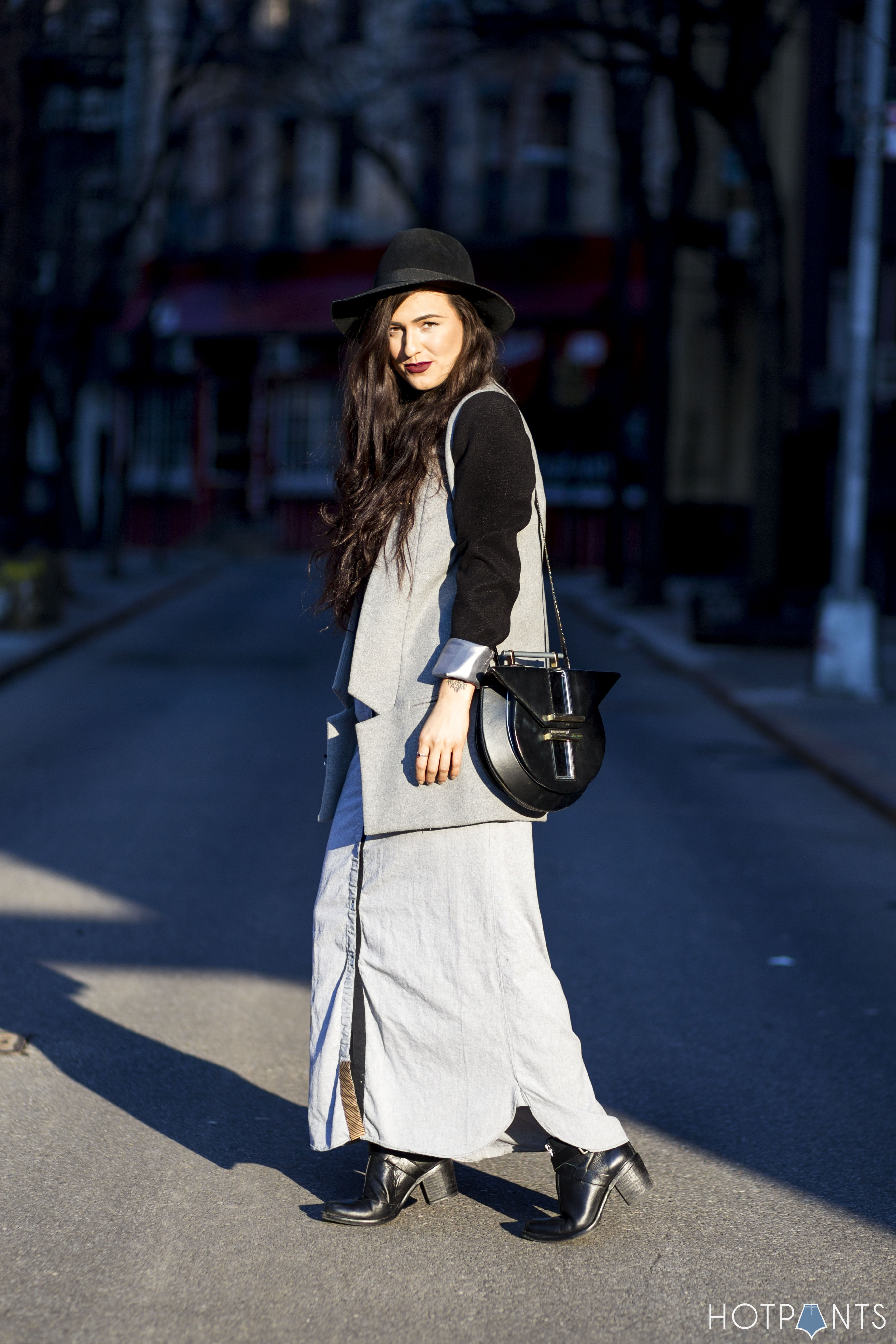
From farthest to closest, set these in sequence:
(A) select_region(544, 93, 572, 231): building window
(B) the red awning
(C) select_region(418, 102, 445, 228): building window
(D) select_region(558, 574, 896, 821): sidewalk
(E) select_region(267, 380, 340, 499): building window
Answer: (E) select_region(267, 380, 340, 499): building window → (C) select_region(418, 102, 445, 228): building window → (A) select_region(544, 93, 572, 231): building window → (B) the red awning → (D) select_region(558, 574, 896, 821): sidewalk

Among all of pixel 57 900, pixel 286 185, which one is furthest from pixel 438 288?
pixel 286 185

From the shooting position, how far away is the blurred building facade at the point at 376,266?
2819 cm

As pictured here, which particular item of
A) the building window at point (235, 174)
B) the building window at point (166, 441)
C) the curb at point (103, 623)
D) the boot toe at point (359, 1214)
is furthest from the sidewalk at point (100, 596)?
the boot toe at point (359, 1214)

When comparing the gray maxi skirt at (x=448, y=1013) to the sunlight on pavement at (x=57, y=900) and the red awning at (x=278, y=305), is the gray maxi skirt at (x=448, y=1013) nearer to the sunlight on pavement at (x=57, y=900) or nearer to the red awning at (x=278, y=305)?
the sunlight on pavement at (x=57, y=900)

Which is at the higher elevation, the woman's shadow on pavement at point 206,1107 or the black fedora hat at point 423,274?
the black fedora hat at point 423,274

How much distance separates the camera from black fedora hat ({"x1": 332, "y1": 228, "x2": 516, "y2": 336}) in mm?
3455

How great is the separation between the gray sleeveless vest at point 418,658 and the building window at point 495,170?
35.3 meters

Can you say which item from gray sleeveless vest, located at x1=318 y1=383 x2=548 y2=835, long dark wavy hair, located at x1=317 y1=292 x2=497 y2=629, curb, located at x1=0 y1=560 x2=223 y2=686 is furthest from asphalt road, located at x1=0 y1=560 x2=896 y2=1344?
curb, located at x1=0 y1=560 x2=223 y2=686

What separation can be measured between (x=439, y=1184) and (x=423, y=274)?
6.27 feet

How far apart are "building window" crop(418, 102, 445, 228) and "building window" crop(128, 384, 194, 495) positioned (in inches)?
286

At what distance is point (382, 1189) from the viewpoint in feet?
11.4

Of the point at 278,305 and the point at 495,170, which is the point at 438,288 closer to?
the point at 495,170

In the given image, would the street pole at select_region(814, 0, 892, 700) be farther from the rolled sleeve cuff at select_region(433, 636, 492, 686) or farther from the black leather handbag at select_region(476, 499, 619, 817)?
the rolled sleeve cuff at select_region(433, 636, 492, 686)

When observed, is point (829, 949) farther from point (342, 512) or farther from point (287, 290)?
point (287, 290)
